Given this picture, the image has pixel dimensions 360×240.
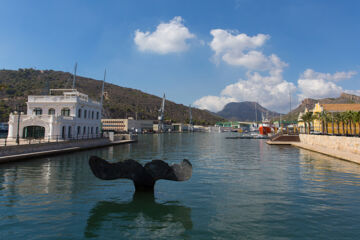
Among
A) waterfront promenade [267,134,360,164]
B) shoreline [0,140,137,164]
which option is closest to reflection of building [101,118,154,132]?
shoreline [0,140,137,164]

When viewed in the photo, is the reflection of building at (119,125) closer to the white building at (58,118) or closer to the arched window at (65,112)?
the white building at (58,118)

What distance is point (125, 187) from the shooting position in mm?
13648

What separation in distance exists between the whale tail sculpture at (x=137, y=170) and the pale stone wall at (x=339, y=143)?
28.4 m

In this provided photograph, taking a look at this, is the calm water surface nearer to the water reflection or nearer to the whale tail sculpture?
the water reflection

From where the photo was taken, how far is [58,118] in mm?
38125

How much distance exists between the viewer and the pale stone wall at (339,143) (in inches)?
1193

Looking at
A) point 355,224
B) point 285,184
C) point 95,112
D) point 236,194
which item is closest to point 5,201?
point 236,194

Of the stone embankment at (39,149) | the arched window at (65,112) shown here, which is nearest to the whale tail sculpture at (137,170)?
the stone embankment at (39,149)

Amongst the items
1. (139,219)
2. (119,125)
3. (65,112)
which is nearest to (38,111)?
(65,112)

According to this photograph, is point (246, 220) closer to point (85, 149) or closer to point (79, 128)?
point (85, 149)

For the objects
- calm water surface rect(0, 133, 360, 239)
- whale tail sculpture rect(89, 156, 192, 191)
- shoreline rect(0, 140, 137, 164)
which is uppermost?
whale tail sculpture rect(89, 156, 192, 191)

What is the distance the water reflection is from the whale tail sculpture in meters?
1.18

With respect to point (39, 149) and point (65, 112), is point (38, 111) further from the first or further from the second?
point (39, 149)

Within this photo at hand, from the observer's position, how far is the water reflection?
24.9 feet
